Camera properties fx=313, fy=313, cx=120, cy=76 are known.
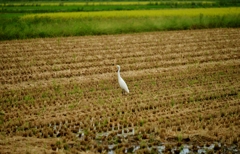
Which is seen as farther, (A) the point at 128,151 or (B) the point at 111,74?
(B) the point at 111,74

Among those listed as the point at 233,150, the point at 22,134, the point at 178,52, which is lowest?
the point at 233,150

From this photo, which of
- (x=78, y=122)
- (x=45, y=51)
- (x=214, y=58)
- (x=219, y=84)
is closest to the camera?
(x=78, y=122)

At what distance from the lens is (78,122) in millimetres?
7809

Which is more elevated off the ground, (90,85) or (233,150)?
(90,85)

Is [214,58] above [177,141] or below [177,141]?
above

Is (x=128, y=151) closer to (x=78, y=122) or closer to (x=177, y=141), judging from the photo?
(x=177, y=141)

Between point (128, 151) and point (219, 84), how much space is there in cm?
550

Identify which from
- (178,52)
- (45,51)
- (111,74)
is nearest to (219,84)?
(111,74)

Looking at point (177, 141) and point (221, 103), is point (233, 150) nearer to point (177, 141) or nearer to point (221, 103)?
point (177, 141)

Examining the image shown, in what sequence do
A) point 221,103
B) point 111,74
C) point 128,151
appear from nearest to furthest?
point 128,151 < point 221,103 < point 111,74

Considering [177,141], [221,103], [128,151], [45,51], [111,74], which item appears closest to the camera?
[128,151]

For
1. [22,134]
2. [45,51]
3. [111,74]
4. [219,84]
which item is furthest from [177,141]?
[45,51]

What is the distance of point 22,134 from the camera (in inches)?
281

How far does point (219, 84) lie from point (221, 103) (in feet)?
6.17
